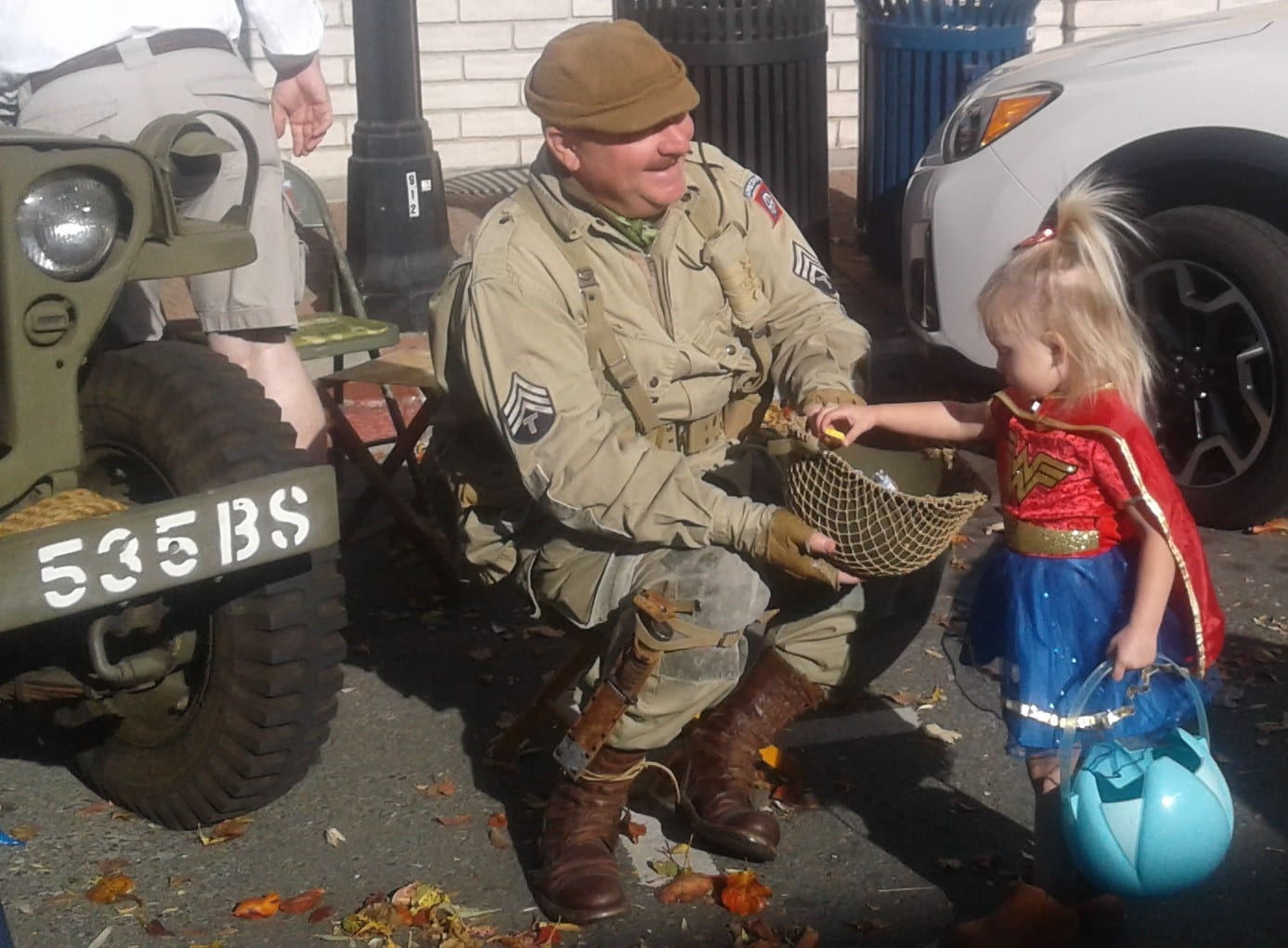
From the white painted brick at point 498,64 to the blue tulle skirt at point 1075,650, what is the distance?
7496 millimetres

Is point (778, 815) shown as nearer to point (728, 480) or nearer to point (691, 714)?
point (691, 714)

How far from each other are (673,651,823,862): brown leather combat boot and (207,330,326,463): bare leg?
4.02 feet

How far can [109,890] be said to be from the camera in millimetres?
3461

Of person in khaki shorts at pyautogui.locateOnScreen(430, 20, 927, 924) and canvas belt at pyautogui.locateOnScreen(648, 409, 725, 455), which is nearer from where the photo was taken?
person in khaki shorts at pyautogui.locateOnScreen(430, 20, 927, 924)

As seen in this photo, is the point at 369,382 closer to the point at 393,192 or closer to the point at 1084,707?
the point at 1084,707

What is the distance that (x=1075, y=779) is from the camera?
117 inches

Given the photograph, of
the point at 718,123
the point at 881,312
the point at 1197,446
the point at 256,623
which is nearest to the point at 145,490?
the point at 256,623

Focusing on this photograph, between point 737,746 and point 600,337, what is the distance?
871 mm

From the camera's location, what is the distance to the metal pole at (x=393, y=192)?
724 cm

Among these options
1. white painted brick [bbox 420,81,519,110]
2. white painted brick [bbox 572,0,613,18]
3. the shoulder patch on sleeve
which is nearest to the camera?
the shoulder patch on sleeve

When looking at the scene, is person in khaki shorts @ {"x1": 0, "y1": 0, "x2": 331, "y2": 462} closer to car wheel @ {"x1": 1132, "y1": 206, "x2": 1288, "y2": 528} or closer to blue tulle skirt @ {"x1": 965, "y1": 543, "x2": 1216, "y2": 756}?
blue tulle skirt @ {"x1": 965, "y1": 543, "x2": 1216, "y2": 756}

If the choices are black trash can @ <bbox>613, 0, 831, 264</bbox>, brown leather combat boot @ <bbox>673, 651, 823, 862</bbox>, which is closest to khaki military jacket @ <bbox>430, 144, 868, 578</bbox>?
brown leather combat boot @ <bbox>673, 651, 823, 862</bbox>

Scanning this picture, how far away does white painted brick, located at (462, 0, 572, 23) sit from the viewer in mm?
9961

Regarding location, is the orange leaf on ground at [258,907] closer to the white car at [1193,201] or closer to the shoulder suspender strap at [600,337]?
the shoulder suspender strap at [600,337]
